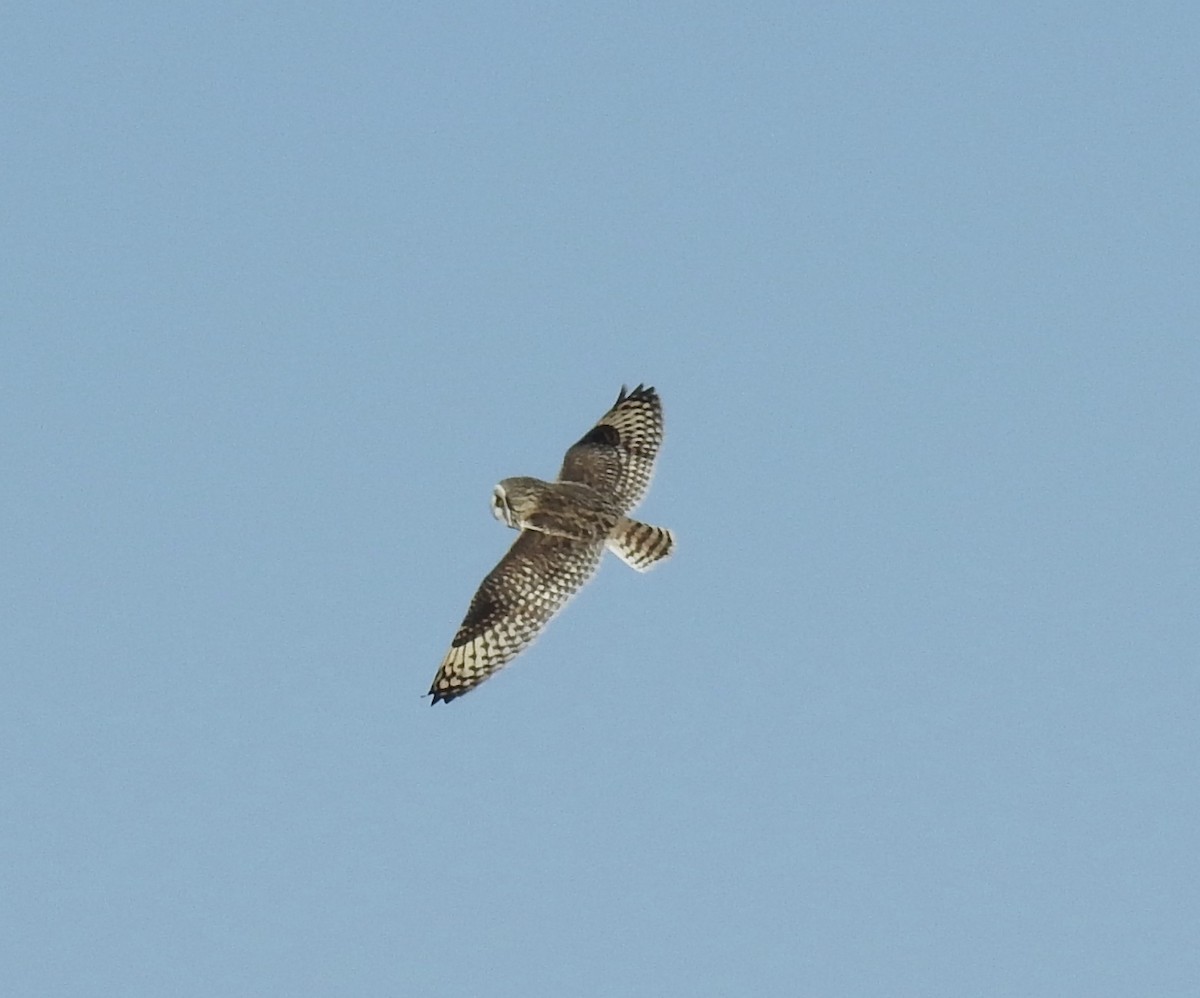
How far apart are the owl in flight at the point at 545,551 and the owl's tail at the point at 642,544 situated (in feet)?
0.04

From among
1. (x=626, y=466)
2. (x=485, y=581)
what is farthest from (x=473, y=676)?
(x=626, y=466)

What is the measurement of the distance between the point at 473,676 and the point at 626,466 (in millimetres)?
4438

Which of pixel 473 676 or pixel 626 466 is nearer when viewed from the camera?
pixel 473 676

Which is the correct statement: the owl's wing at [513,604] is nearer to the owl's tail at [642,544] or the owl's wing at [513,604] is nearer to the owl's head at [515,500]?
the owl's head at [515,500]

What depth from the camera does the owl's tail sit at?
94.6ft

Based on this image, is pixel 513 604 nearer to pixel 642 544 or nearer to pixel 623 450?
pixel 642 544

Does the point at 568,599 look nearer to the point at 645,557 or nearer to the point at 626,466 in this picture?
the point at 645,557

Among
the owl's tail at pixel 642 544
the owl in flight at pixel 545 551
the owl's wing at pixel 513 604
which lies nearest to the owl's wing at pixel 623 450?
the owl in flight at pixel 545 551

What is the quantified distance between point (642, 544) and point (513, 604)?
1907 millimetres

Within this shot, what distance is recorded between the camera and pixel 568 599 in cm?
2822

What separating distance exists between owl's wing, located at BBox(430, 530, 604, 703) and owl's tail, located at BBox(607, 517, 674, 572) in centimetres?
50

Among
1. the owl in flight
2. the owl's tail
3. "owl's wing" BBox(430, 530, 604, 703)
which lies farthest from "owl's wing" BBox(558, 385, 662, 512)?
"owl's wing" BBox(430, 530, 604, 703)

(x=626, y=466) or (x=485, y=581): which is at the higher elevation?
(x=626, y=466)

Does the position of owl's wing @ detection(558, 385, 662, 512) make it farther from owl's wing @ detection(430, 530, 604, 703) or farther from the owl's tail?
owl's wing @ detection(430, 530, 604, 703)
